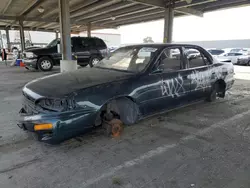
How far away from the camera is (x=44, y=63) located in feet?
35.5

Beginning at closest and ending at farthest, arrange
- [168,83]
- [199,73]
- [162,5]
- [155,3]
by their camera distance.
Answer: [168,83] → [199,73] → [155,3] → [162,5]

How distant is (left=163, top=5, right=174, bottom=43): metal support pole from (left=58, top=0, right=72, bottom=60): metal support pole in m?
5.72

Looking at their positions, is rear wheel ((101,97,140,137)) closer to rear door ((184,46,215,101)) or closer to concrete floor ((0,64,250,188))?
concrete floor ((0,64,250,188))

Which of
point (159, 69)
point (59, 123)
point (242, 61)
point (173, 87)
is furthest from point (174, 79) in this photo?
point (242, 61)

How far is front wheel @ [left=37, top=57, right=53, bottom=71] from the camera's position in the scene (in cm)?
1067

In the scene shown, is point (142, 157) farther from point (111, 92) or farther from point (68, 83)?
point (68, 83)

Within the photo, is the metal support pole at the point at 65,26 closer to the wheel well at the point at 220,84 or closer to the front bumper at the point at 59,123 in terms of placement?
the wheel well at the point at 220,84

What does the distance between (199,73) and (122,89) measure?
205cm

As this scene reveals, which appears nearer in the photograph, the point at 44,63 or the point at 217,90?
the point at 217,90

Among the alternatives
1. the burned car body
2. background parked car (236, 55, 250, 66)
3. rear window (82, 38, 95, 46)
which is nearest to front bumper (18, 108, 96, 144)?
the burned car body

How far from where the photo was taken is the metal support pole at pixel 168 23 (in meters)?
11.2

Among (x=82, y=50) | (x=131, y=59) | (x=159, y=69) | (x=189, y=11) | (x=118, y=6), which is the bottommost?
(x=159, y=69)

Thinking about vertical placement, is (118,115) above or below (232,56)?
below

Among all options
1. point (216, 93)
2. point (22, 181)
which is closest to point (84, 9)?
point (216, 93)
